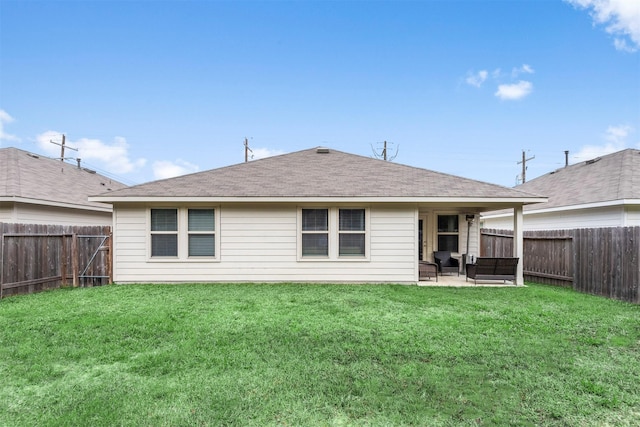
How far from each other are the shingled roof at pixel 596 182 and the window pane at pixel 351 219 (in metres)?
8.35

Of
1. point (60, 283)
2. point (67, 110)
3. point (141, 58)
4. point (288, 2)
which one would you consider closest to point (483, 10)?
point (288, 2)

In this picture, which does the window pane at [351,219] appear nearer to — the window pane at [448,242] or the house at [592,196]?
the window pane at [448,242]

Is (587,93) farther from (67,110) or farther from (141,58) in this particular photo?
(67,110)

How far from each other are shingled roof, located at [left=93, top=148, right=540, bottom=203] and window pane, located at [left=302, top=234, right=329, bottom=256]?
118cm

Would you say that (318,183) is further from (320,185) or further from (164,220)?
(164,220)

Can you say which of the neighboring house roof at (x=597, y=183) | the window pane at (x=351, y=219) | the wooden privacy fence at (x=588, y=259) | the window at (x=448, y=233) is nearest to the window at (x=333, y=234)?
the window pane at (x=351, y=219)

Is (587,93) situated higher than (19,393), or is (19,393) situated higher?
(587,93)

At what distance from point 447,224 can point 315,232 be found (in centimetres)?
510

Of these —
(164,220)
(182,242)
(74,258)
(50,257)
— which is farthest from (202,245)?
(50,257)

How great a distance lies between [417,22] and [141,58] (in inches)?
499

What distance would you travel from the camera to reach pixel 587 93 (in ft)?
58.3

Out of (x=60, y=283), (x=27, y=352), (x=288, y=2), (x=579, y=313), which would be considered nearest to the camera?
(x=27, y=352)

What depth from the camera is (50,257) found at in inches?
340

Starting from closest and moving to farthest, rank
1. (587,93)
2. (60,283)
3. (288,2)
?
1. (60,283)
2. (288,2)
3. (587,93)
